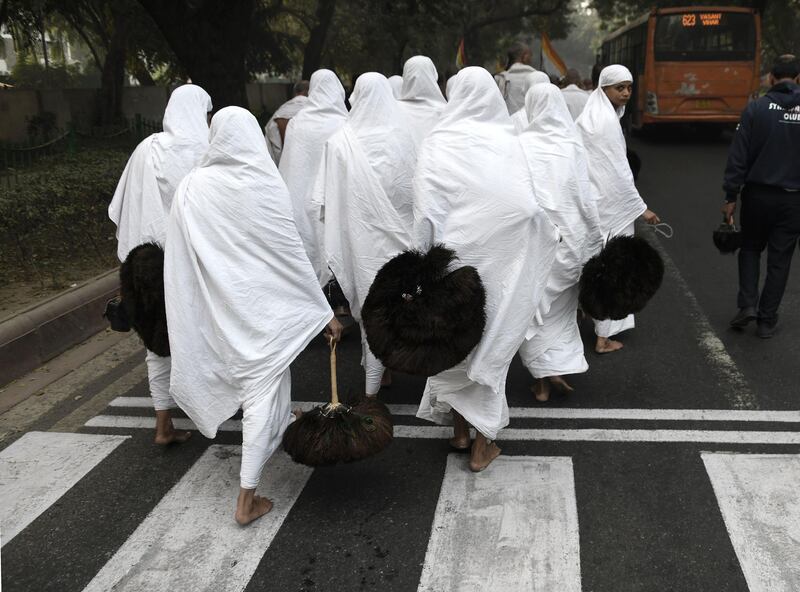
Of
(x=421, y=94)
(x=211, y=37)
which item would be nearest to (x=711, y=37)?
(x=211, y=37)

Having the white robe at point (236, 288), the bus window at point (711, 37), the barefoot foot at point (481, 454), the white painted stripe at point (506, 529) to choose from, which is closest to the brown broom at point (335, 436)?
the white robe at point (236, 288)

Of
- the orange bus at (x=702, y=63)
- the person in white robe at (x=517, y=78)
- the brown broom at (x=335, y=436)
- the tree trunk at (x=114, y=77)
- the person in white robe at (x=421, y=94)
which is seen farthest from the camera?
the tree trunk at (x=114, y=77)

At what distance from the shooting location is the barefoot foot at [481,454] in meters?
3.92

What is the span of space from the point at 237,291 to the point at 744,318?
381 centimetres

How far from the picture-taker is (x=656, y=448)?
13.3 ft

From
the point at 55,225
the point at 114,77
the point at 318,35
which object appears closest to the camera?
the point at 55,225

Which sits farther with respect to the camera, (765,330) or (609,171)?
(765,330)

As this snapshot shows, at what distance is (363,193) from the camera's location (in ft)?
15.6

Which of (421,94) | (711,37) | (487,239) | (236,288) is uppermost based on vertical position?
(711,37)

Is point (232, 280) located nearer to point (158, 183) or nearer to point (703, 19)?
point (158, 183)

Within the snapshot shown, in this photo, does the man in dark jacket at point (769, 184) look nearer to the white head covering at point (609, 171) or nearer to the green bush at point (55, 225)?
the white head covering at point (609, 171)

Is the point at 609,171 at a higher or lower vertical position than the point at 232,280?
higher

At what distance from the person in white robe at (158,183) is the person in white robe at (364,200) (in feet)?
2.64

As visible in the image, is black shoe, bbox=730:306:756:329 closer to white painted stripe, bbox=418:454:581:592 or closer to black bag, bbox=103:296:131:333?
white painted stripe, bbox=418:454:581:592
